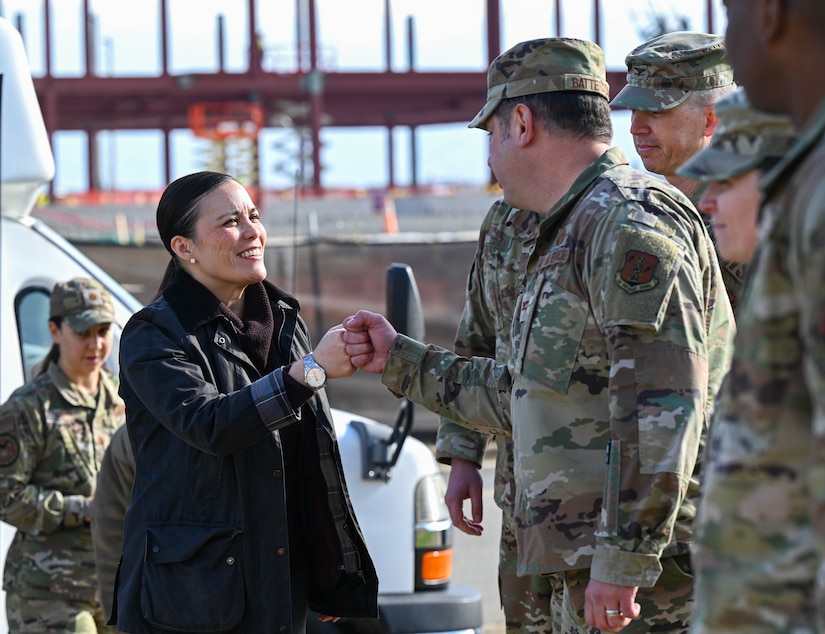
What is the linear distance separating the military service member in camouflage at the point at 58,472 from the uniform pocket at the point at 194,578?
1571 mm

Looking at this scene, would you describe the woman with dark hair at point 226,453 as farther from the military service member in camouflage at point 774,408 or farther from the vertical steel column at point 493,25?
the vertical steel column at point 493,25

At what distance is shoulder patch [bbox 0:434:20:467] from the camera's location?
466cm

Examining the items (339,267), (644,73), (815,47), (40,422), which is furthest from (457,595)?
(339,267)

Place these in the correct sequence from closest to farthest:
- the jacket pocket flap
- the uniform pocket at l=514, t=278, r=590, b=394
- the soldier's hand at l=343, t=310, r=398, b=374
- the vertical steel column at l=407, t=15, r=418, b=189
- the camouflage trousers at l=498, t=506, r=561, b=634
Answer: the uniform pocket at l=514, t=278, r=590, b=394 < the jacket pocket flap < the soldier's hand at l=343, t=310, r=398, b=374 < the camouflage trousers at l=498, t=506, r=561, b=634 < the vertical steel column at l=407, t=15, r=418, b=189

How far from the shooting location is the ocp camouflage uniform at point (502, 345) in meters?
3.57

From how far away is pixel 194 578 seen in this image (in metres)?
3.15

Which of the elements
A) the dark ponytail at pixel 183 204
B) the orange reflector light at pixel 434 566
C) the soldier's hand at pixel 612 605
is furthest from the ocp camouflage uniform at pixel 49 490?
the soldier's hand at pixel 612 605

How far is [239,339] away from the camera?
338 cm

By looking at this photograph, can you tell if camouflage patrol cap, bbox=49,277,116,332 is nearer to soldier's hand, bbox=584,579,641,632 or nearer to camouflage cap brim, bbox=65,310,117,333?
camouflage cap brim, bbox=65,310,117,333

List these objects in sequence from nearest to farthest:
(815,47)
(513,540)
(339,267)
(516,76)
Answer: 1. (815,47)
2. (516,76)
3. (513,540)
4. (339,267)

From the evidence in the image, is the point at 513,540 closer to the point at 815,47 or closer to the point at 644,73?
the point at 644,73

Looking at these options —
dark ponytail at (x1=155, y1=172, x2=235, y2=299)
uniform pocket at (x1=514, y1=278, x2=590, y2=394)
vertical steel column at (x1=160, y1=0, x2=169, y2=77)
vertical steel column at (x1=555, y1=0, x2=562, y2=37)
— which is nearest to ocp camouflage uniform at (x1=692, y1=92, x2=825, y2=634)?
uniform pocket at (x1=514, y1=278, x2=590, y2=394)

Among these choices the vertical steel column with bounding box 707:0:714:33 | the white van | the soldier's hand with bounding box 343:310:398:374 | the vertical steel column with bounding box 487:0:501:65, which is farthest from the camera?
the vertical steel column with bounding box 707:0:714:33

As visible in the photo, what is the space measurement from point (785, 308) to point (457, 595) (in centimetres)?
347
